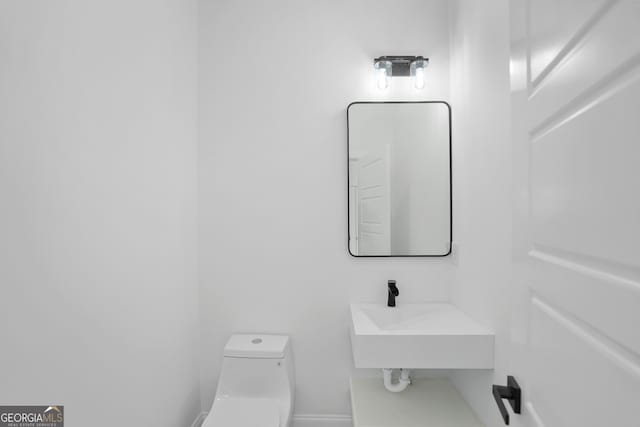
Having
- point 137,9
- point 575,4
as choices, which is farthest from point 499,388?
point 137,9

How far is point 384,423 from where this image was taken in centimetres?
154

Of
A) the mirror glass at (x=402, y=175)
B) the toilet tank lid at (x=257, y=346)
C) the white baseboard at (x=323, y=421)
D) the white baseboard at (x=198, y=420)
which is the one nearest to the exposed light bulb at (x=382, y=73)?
the mirror glass at (x=402, y=175)

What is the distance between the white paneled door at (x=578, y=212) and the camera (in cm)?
44

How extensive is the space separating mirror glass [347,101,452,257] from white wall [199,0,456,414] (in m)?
0.08

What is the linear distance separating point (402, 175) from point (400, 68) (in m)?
0.60

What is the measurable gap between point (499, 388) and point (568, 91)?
68 cm

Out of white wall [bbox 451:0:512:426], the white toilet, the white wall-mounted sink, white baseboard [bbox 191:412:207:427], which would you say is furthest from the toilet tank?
white wall [bbox 451:0:512:426]

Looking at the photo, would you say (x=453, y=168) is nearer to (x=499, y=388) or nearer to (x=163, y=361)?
(x=499, y=388)

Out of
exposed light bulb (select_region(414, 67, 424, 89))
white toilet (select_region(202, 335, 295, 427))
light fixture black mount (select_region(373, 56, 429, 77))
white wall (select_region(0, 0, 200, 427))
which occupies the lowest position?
white toilet (select_region(202, 335, 295, 427))

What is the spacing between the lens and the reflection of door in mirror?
6.29ft

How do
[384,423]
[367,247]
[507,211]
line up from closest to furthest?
1. [507,211]
2. [384,423]
3. [367,247]

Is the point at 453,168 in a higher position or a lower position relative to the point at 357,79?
lower

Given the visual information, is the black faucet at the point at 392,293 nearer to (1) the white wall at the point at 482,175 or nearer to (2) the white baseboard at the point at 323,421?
(1) the white wall at the point at 482,175

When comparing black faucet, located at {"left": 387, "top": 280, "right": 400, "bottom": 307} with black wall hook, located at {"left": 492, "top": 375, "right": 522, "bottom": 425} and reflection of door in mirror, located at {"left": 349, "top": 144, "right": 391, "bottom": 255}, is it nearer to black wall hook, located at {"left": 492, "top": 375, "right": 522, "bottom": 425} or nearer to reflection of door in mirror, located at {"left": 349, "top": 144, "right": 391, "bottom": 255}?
reflection of door in mirror, located at {"left": 349, "top": 144, "right": 391, "bottom": 255}
